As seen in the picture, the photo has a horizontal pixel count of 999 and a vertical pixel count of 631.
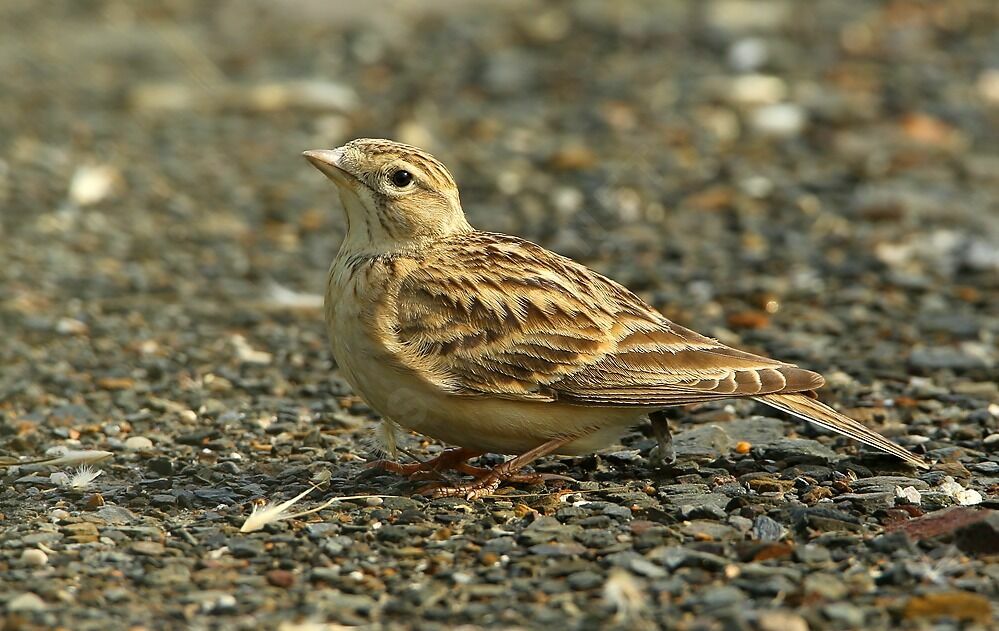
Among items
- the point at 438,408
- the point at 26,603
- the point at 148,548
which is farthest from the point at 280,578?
the point at 438,408

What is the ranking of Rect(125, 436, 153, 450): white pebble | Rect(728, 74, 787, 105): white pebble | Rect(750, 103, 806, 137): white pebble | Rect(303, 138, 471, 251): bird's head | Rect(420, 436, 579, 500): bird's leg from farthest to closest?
Rect(728, 74, 787, 105): white pebble, Rect(750, 103, 806, 137): white pebble, Rect(125, 436, 153, 450): white pebble, Rect(303, 138, 471, 251): bird's head, Rect(420, 436, 579, 500): bird's leg

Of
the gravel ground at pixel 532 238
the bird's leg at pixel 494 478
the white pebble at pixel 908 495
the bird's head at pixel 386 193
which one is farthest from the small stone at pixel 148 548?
the white pebble at pixel 908 495

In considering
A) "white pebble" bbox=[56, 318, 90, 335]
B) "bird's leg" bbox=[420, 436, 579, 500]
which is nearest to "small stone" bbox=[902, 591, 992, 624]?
"bird's leg" bbox=[420, 436, 579, 500]

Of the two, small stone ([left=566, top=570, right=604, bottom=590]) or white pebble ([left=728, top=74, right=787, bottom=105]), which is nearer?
small stone ([left=566, top=570, right=604, bottom=590])

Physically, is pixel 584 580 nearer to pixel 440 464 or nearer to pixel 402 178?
pixel 440 464

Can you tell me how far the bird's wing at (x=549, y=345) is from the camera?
21.3 ft

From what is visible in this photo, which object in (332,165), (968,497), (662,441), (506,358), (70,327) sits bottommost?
(968,497)

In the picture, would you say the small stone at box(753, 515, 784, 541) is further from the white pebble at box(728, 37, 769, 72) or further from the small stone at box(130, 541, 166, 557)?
the white pebble at box(728, 37, 769, 72)

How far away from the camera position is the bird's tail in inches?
259

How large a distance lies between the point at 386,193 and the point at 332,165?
286 mm

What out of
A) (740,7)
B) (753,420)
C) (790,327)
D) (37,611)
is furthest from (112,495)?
(740,7)

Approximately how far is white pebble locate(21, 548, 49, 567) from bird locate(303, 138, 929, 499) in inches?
59.7

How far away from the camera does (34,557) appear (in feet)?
19.2

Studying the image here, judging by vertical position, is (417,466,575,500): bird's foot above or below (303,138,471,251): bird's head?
below
